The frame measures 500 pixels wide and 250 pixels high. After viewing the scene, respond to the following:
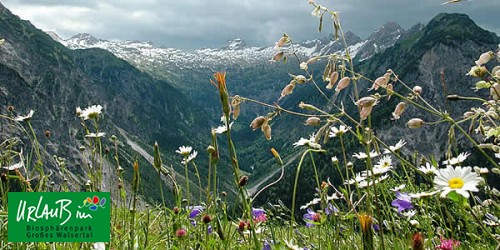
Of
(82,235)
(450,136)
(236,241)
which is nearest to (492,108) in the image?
(450,136)

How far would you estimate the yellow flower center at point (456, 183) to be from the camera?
6.53 feet

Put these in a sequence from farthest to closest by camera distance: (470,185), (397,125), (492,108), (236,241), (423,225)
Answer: (397,125) → (236,241) → (423,225) → (492,108) → (470,185)

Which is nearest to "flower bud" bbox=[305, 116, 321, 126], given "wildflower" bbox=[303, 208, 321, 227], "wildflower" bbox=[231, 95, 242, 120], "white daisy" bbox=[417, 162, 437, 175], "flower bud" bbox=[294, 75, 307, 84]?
"flower bud" bbox=[294, 75, 307, 84]

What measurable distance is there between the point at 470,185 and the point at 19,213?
2.41 meters

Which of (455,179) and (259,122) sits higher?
(259,122)

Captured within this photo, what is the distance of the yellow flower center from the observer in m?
1.99

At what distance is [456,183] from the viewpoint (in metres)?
2.02

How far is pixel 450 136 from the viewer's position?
2779 millimetres

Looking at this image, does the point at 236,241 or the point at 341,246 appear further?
the point at 236,241

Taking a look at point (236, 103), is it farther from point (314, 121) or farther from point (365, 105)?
point (365, 105)

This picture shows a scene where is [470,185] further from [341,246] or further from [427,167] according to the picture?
[341,246]

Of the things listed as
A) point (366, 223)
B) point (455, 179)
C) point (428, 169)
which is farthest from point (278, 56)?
point (366, 223)

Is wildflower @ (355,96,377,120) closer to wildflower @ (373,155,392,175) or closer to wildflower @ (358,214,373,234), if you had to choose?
wildflower @ (358,214,373,234)

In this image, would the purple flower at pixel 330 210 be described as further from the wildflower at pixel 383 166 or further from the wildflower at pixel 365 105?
the wildflower at pixel 365 105
